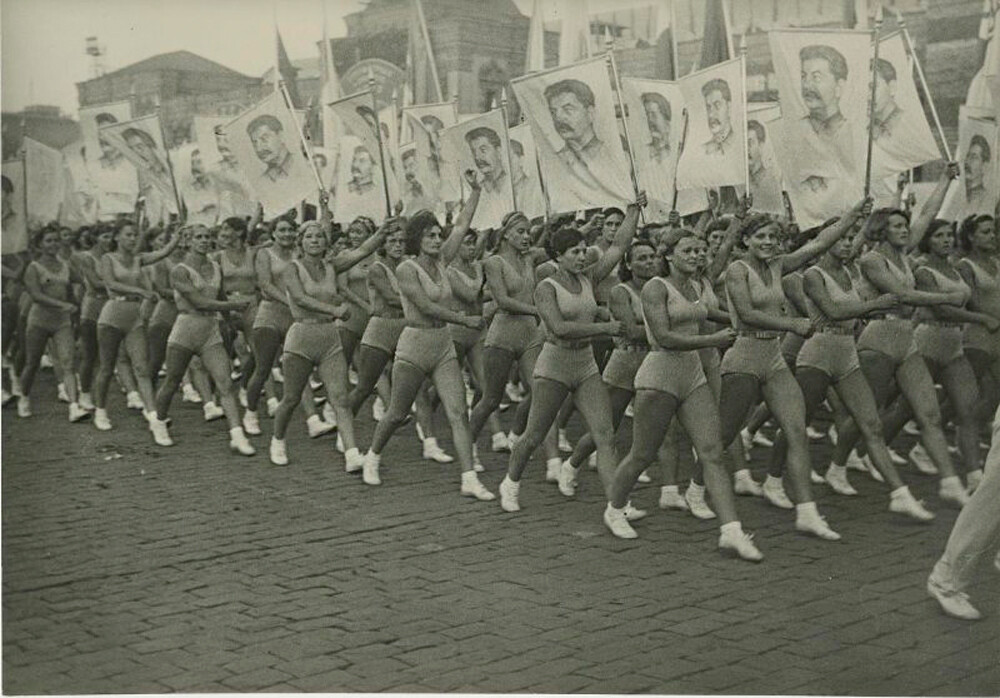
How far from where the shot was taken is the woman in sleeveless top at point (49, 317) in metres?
8.45

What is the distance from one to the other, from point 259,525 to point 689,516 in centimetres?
251

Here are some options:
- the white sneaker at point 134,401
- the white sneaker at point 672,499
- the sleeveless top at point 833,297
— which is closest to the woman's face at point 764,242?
the sleeveless top at point 833,297

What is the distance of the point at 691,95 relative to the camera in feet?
28.9

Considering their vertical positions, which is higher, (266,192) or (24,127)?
(24,127)

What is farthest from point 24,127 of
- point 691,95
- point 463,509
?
point 691,95

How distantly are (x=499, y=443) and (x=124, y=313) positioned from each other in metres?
3.20

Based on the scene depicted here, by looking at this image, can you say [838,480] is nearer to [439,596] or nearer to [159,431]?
[439,596]

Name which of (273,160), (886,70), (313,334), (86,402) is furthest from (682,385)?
(86,402)

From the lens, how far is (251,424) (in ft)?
35.7

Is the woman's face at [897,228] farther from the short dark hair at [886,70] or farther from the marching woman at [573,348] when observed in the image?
the marching woman at [573,348]

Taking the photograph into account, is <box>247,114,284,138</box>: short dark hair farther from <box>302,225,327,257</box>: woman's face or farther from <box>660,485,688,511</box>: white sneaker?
<box>660,485,688,511</box>: white sneaker

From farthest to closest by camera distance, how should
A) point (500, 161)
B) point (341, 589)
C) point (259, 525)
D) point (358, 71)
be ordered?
point (500, 161) < point (358, 71) < point (259, 525) < point (341, 589)

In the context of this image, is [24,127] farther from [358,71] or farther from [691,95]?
[691,95]

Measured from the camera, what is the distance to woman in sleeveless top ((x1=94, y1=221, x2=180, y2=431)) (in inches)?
427
